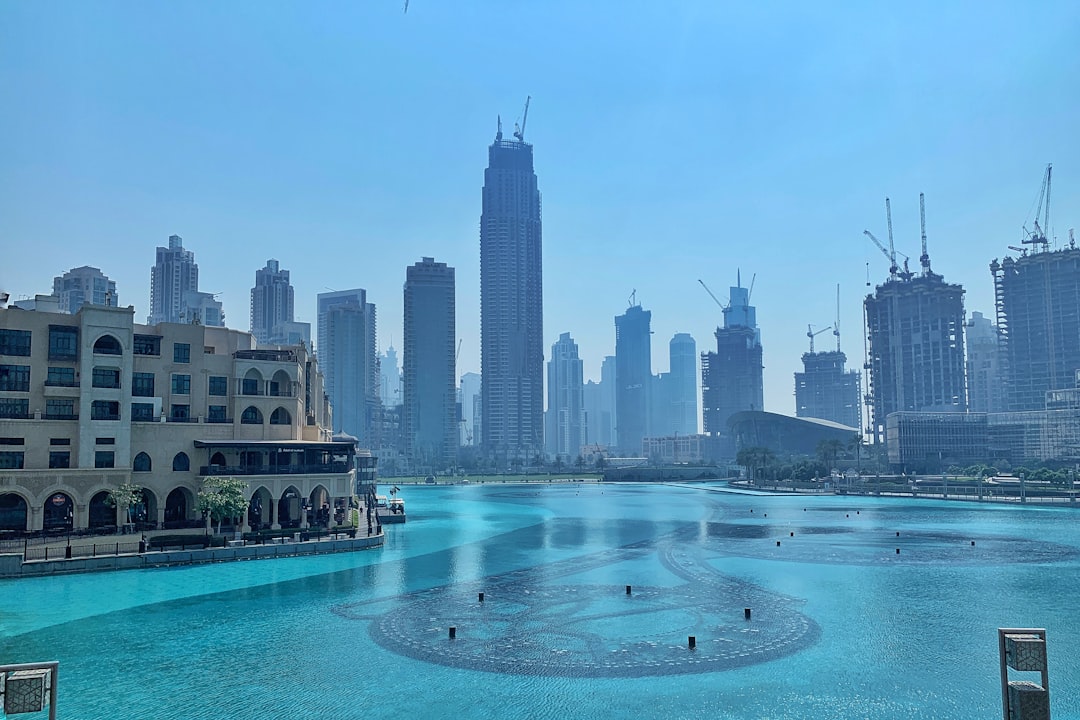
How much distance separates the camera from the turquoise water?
37031 mm

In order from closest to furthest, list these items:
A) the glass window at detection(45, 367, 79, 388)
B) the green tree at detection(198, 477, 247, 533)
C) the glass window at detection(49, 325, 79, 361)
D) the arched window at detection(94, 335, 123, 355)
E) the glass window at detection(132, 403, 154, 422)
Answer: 1. the green tree at detection(198, 477, 247, 533)
2. the glass window at detection(45, 367, 79, 388)
3. the glass window at detection(49, 325, 79, 361)
4. the arched window at detection(94, 335, 123, 355)
5. the glass window at detection(132, 403, 154, 422)

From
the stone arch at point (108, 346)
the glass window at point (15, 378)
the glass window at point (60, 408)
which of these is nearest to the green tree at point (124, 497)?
the glass window at point (60, 408)

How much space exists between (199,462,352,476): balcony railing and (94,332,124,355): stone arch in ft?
47.6

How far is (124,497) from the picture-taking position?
78750 millimetres

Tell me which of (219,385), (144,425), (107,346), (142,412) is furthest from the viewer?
(219,385)

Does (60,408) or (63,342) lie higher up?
(63,342)

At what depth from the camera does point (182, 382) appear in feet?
291

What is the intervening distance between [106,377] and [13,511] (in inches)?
582

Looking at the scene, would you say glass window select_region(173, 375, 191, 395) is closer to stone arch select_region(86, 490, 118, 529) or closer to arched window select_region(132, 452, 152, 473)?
arched window select_region(132, 452, 152, 473)

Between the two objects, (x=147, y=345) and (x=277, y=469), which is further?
(x=147, y=345)

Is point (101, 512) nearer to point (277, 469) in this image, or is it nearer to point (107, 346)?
point (107, 346)

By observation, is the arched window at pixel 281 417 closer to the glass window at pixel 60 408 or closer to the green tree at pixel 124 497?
the green tree at pixel 124 497

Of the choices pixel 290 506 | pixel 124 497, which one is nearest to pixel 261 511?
pixel 290 506

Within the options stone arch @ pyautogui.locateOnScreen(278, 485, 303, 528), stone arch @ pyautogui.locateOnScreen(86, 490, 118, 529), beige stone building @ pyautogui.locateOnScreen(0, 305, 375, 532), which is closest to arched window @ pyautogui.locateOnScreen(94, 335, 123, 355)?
beige stone building @ pyautogui.locateOnScreen(0, 305, 375, 532)
